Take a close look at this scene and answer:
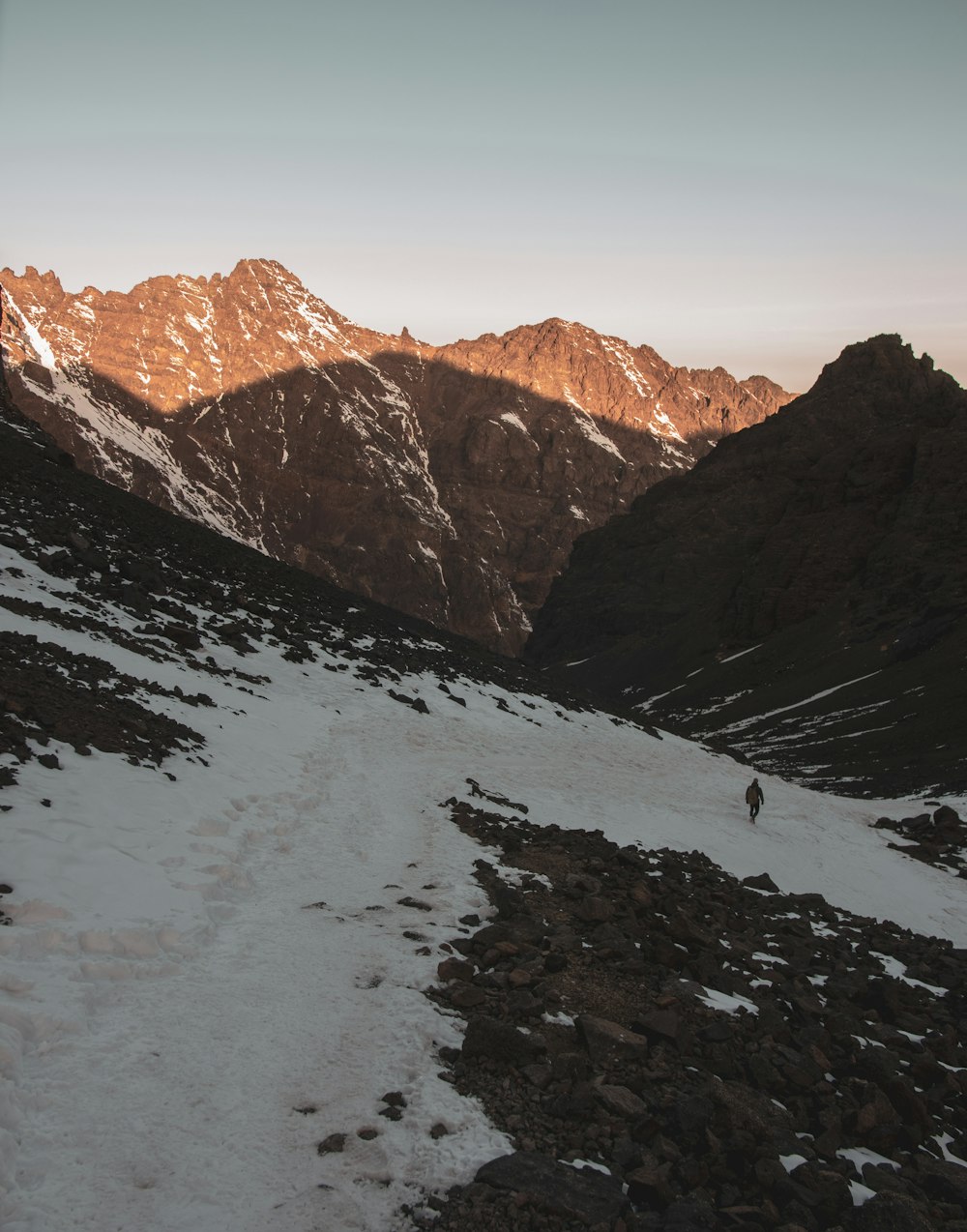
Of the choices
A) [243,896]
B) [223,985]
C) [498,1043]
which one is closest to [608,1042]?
[498,1043]

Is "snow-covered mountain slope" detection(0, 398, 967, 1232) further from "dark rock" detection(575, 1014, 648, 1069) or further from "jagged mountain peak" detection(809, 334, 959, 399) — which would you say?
"jagged mountain peak" detection(809, 334, 959, 399)

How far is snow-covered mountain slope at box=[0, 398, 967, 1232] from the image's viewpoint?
18.5 ft

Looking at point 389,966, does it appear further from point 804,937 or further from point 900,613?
point 900,613

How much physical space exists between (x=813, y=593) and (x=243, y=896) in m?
118

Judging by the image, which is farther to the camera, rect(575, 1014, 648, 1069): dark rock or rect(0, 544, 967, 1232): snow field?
rect(575, 1014, 648, 1069): dark rock

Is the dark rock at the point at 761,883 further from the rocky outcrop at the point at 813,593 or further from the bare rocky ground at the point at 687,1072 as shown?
the rocky outcrop at the point at 813,593

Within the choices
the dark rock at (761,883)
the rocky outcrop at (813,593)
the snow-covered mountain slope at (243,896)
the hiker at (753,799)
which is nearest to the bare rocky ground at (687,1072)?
the snow-covered mountain slope at (243,896)

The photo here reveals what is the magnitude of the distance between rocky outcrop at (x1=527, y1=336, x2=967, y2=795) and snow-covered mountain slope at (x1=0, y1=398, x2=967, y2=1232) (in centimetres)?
2802

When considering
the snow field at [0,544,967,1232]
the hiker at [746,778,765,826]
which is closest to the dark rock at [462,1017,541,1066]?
the snow field at [0,544,967,1232]

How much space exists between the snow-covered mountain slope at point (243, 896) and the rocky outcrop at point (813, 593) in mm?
28019

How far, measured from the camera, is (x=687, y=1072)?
7.86 metres

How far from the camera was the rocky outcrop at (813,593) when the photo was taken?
6731cm

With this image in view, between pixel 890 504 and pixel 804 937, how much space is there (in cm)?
11975

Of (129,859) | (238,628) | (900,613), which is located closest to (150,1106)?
(129,859)
